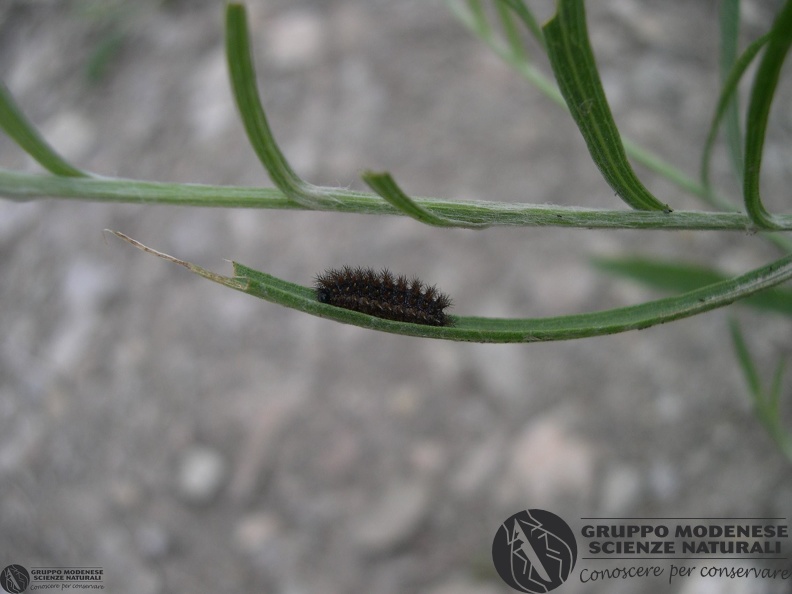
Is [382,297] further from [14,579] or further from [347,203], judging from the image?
[14,579]

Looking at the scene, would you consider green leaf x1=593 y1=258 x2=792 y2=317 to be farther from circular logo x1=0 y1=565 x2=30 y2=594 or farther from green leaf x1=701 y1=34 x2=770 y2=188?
circular logo x1=0 y1=565 x2=30 y2=594

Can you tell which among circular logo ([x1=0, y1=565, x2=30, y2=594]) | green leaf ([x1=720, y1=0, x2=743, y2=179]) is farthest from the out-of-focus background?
green leaf ([x1=720, y1=0, x2=743, y2=179])

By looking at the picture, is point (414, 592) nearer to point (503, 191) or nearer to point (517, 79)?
point (503, 191)

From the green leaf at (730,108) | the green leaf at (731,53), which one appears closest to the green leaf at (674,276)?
the green leaf at (730,108)

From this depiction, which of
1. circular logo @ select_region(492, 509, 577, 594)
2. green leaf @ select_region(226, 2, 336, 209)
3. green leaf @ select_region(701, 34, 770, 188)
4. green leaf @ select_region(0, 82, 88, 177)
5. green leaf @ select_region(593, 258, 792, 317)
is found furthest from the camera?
circular logo @ select_region(492, 509, 577, 594)

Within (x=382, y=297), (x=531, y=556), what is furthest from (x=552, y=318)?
(x=531, y=556)

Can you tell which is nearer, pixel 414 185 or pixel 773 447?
pixel 773 447

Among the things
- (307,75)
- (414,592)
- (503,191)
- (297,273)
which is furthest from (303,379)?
(307,75)
